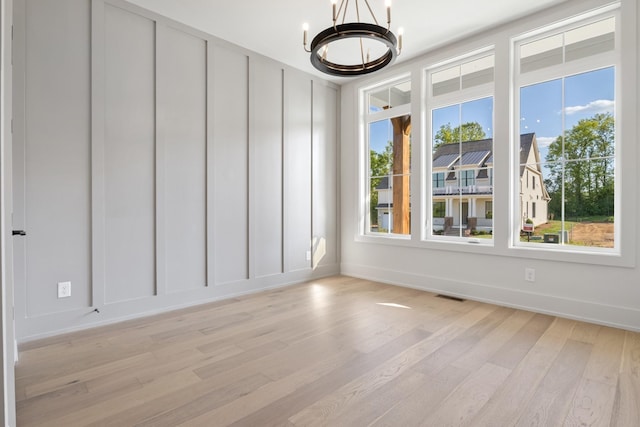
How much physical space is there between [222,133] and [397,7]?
86.4 inches

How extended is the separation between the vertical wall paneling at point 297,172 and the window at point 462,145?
165cm

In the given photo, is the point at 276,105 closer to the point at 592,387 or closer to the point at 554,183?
the point at 554,183

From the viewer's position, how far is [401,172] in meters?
4.62

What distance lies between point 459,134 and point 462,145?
0.14 metres

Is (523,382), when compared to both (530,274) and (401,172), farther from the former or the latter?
(401,172)

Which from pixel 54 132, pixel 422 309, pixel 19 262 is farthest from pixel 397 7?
pixel 19 262

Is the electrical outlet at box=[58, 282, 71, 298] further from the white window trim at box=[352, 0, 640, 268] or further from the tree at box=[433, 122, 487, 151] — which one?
the tree at box=[433, 122, 487, 151]

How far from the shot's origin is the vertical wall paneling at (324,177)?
4.86m

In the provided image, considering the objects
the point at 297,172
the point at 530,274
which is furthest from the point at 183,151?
the point at 530,274

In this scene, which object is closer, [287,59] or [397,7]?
[397,7]

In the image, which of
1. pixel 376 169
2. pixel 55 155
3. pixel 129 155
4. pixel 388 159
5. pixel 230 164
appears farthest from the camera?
pixel 376 169

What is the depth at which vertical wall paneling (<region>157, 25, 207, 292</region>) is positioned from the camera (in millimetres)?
3377

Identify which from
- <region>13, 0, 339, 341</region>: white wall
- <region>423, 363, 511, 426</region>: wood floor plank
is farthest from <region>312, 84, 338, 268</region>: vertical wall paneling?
<region>423, 363, 511, 426</region>: wood floor plank

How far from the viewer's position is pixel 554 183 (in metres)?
3.36
